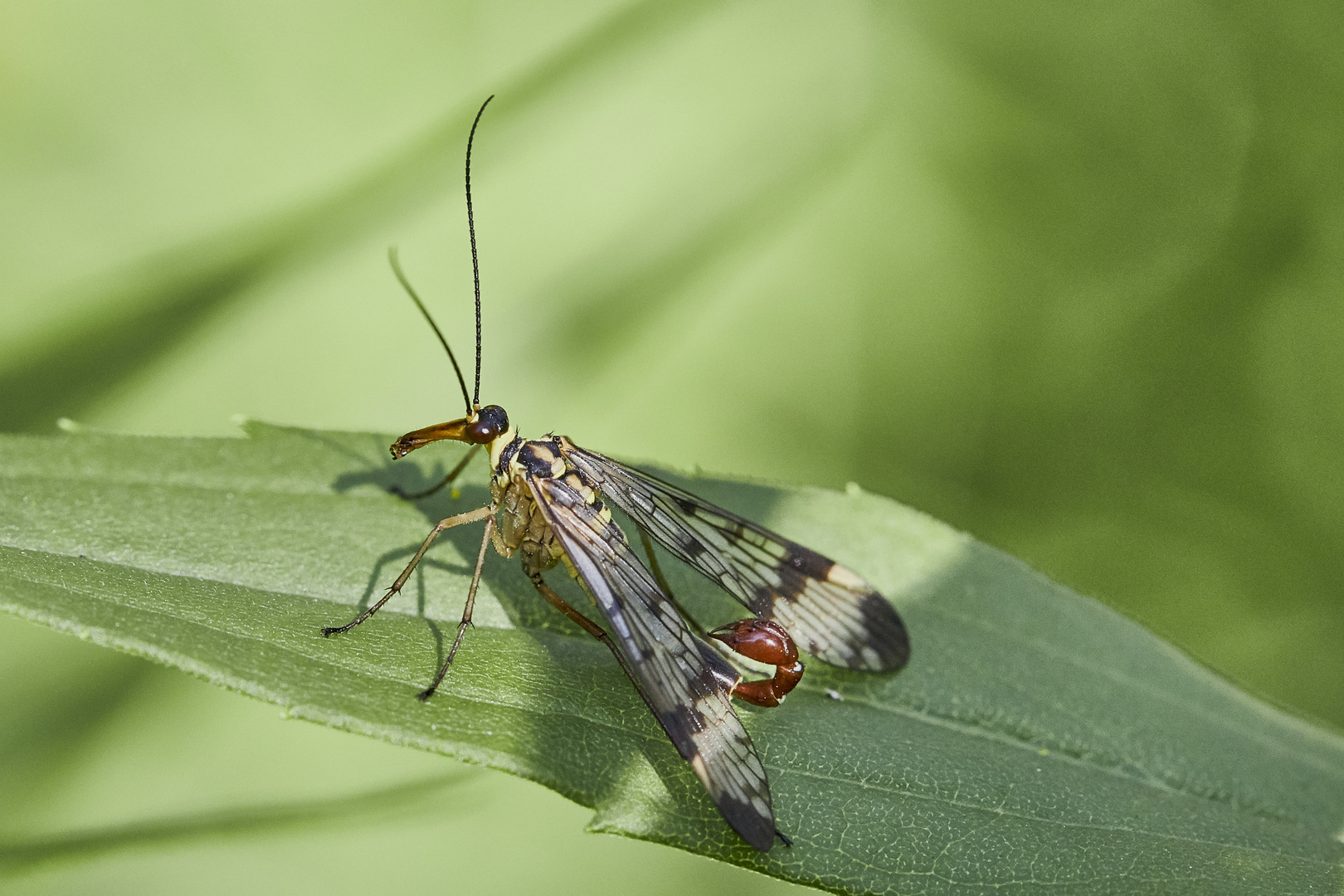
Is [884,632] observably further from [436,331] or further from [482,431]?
[436,331]

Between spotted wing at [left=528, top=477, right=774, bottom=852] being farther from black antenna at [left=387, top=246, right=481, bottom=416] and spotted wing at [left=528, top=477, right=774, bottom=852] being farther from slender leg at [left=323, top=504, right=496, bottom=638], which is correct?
black antenna at [left=387, top=246, right=481, bottom=416]

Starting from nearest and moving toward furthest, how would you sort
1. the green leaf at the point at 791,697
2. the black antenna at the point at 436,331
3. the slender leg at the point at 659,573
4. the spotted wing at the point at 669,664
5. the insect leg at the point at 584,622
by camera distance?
the green leaf at the point at 791,697
the spotted wing at the point at 669,664
the insect leg at the point at 584,622
the black antenna at the point at 436,331
the slender leg at the point at 659,573

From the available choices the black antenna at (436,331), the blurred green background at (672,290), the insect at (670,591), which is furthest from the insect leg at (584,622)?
the blurred green background at (672,290)

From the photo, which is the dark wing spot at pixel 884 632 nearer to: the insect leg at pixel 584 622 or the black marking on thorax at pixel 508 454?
the insect leg at pixel 584 622

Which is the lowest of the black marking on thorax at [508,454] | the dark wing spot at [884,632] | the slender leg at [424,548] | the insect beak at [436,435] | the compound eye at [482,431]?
the dark wing spot at [884,632]

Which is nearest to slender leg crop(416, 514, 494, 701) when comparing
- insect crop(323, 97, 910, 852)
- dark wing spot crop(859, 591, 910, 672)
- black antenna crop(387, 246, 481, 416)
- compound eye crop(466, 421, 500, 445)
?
insect crop(323, 97, 910, 852)

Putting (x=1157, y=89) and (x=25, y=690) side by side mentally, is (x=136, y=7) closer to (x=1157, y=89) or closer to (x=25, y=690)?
(x=25, y=690)

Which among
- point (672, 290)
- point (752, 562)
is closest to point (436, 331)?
point (752, 562)

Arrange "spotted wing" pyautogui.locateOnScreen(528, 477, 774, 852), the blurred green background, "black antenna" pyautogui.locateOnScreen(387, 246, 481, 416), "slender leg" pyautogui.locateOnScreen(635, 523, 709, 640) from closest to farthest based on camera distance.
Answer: "spotted wing" pyautogui.locateOnScreen(528, 477, 774, 852), "black antenna" pyautogui.locateOnScreen(387, 246, 481, 416), "slender leg" pyautogui.locateOnScreen(635, 523, 709, 640), the blurred green background
